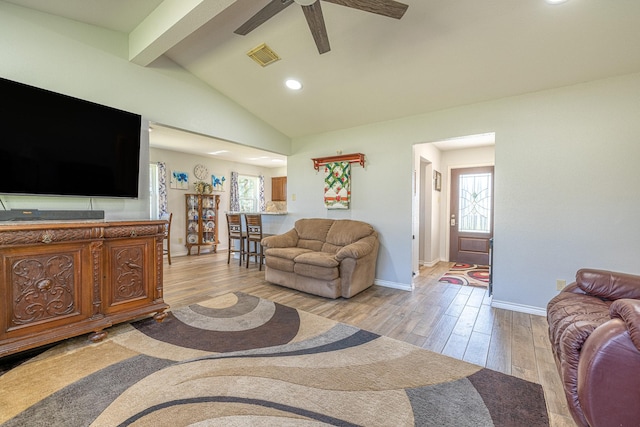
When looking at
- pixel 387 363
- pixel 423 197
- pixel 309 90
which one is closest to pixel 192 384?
pixel 387 363

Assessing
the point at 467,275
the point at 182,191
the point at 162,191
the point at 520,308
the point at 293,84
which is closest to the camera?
the point at 520,308

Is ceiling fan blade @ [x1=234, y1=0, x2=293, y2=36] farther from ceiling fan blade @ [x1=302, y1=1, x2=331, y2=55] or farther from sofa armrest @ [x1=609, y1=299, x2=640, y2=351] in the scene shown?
A: sofa armrest @ [x1=609, y1=299, x2=640, y2=351]

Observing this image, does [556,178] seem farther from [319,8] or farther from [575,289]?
[319,8]

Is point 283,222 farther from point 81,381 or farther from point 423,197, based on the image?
point 81,381

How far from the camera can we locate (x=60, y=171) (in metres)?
2.38

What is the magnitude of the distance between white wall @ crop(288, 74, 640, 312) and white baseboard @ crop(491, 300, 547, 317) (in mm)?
12

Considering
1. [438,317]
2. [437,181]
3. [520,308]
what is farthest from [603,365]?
[437,181]

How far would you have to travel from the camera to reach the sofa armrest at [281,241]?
4309 mm

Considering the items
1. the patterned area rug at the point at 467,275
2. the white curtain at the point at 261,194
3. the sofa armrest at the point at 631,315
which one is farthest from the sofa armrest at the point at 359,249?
the white curtain at the point at 261,194

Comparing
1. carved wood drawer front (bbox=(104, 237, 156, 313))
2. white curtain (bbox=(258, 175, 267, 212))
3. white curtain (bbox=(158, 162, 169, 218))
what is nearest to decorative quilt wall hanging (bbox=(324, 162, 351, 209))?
carved wood drawer front (bbox=(104, 237, 156, 313))

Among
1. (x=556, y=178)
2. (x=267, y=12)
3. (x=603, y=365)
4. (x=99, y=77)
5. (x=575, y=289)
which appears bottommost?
(x=603, y=365)

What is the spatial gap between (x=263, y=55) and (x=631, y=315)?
3500 mm

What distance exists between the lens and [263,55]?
118 inches

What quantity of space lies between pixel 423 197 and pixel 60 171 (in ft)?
17.7
